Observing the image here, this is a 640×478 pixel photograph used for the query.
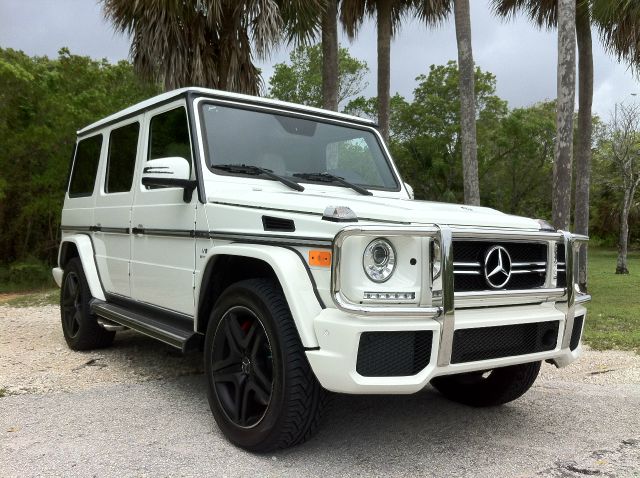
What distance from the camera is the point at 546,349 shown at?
3.37m

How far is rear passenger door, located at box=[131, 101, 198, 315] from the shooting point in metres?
4.00

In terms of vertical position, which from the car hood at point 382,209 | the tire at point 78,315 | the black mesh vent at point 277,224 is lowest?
the tire at point 78,315

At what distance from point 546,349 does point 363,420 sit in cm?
125

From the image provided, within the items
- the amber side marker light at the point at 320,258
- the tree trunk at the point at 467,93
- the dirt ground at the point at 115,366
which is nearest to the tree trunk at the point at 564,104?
the tree trunk at the point at 467,93

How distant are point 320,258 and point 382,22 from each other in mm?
11059

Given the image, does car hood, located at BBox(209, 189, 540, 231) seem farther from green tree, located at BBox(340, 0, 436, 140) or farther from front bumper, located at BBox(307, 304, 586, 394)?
green tree, located at BBox(340, 0, 436, 140)

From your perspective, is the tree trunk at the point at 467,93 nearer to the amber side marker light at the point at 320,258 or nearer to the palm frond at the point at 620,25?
the palm frond at the point at 620,25

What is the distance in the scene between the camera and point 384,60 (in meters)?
13.0

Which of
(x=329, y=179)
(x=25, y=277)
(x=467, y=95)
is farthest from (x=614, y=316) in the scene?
(x=25, y=277)

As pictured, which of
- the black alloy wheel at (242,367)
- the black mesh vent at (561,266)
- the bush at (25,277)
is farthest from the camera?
the bush at (25,277)

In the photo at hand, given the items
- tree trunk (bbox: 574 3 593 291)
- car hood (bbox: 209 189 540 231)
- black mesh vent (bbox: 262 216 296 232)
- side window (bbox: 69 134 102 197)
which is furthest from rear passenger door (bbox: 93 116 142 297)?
tree trunk (bbox: 574 3 593 291)

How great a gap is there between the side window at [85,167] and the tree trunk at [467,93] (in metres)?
6.43

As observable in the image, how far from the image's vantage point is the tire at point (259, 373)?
119 inches

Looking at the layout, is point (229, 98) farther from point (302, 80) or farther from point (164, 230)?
point (302, 80)
